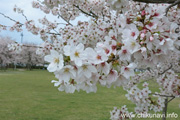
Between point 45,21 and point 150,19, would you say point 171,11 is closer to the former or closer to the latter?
point 150,19

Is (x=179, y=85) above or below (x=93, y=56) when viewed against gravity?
below

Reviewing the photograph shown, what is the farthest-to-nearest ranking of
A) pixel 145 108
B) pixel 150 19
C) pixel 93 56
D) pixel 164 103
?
pixel 164 103 → pixel 145 108 → pixel 150 19 → pixel 93 56

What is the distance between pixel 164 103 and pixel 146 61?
268 centimetres

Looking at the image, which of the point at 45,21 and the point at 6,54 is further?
the point at 6,54

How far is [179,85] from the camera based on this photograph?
10.0ft

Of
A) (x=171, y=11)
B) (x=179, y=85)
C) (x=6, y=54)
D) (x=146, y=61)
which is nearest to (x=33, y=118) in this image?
(x=179, y=85)

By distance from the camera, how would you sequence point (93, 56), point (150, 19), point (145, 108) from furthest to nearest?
point (145, 108)
point (150, 19)
point (93, 56)

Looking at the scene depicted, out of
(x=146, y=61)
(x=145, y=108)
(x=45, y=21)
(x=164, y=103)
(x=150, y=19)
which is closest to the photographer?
(x=150, y=19)

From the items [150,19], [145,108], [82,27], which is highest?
[82,27]

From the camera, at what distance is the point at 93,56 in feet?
3.13

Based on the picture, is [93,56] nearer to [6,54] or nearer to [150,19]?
[150,19]

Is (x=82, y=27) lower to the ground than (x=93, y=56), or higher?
higher

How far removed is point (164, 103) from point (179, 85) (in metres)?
0.60

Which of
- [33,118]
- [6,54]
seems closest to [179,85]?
[33,118]
